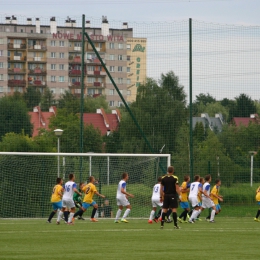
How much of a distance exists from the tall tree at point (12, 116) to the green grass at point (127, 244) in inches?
435

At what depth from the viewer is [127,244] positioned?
633 inches

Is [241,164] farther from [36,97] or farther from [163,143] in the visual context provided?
[36,97]

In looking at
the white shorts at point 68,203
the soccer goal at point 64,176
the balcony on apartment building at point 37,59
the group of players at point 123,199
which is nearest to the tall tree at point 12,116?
the soccer goal at point 64,176

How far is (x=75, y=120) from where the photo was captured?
32.9 m

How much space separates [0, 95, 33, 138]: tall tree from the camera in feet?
104

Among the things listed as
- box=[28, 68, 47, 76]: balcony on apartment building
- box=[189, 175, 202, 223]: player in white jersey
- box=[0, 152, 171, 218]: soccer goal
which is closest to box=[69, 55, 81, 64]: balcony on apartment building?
box=[28, 68, 47, 76]: balcony on apartment building

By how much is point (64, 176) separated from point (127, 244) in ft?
51.4

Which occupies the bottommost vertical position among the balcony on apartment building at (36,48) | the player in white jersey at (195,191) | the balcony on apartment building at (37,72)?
the player in white jersey at (195,191)

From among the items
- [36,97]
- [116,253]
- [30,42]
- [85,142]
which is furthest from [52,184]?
[30,42]

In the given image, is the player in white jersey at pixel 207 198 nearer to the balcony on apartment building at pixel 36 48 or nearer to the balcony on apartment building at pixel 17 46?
the balcony on apartment building at pixel 17 46

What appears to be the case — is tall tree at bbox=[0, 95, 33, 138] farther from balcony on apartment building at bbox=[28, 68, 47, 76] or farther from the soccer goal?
balcony on apartment building at bbox=[28, 68, 47, 76]

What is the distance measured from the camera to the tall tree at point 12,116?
31844mm

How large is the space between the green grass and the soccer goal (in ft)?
30.2

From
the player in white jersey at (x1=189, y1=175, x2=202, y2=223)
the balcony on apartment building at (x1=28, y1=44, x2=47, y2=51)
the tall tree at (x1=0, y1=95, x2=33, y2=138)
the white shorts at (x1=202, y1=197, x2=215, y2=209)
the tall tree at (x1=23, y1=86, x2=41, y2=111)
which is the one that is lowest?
the white shorts at (x1=202, y1=197, x2=215, y2=209)
